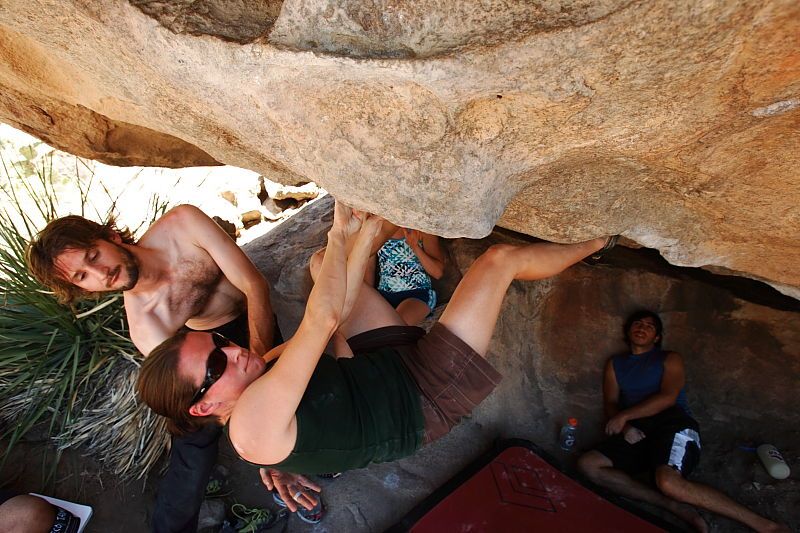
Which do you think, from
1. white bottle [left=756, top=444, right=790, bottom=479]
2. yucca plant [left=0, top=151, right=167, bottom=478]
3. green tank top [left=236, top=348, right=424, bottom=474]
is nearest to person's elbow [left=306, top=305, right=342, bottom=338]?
green tank top [left=236, top=348, right=424, bottom=474]

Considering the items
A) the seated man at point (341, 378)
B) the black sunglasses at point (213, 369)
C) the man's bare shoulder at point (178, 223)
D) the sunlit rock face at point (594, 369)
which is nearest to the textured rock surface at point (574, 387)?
the sunlit rock face at point (594, 369)

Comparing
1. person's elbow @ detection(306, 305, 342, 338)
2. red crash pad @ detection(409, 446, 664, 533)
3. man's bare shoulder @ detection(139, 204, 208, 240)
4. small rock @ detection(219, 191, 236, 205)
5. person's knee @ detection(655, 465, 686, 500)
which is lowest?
red crash pad @ detection(409, 446, 664, 533)

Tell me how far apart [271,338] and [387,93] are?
1.62 meters

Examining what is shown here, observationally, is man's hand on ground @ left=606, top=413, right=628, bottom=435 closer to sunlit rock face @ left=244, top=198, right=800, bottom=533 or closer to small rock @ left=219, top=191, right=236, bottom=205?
sunlit rock face @ left=244, top=198, right=800, bottom=533

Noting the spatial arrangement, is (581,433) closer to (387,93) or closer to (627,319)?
(627,319)

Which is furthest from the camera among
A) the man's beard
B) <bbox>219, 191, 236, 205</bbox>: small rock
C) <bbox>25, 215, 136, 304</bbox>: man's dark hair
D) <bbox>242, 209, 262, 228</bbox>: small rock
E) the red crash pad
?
<bbox>219, 191, 236, 205</bbox>: small rock

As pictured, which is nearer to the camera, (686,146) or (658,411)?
(686,146)

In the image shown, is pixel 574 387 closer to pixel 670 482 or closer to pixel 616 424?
pixel 616 424

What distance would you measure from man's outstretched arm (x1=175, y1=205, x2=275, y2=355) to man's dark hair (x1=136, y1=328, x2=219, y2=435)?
0.76m

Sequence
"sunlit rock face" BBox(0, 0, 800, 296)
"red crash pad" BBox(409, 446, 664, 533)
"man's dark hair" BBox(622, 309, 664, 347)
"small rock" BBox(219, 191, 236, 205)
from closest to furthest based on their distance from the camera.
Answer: "sunlit rock face" BBox(0, 0, 800, 296) → "red crash pad" BBox(409, 446, 664, 533) → "man's dark hair" BBox(622, 309, 664, 347) → "small rock" BBox(219, 191, 236, 205)

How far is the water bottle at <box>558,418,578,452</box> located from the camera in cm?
348

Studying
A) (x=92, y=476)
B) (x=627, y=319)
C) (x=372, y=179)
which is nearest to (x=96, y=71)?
(x=372, y=179)

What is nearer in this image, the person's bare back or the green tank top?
the green tank top

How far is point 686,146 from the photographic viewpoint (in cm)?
159
